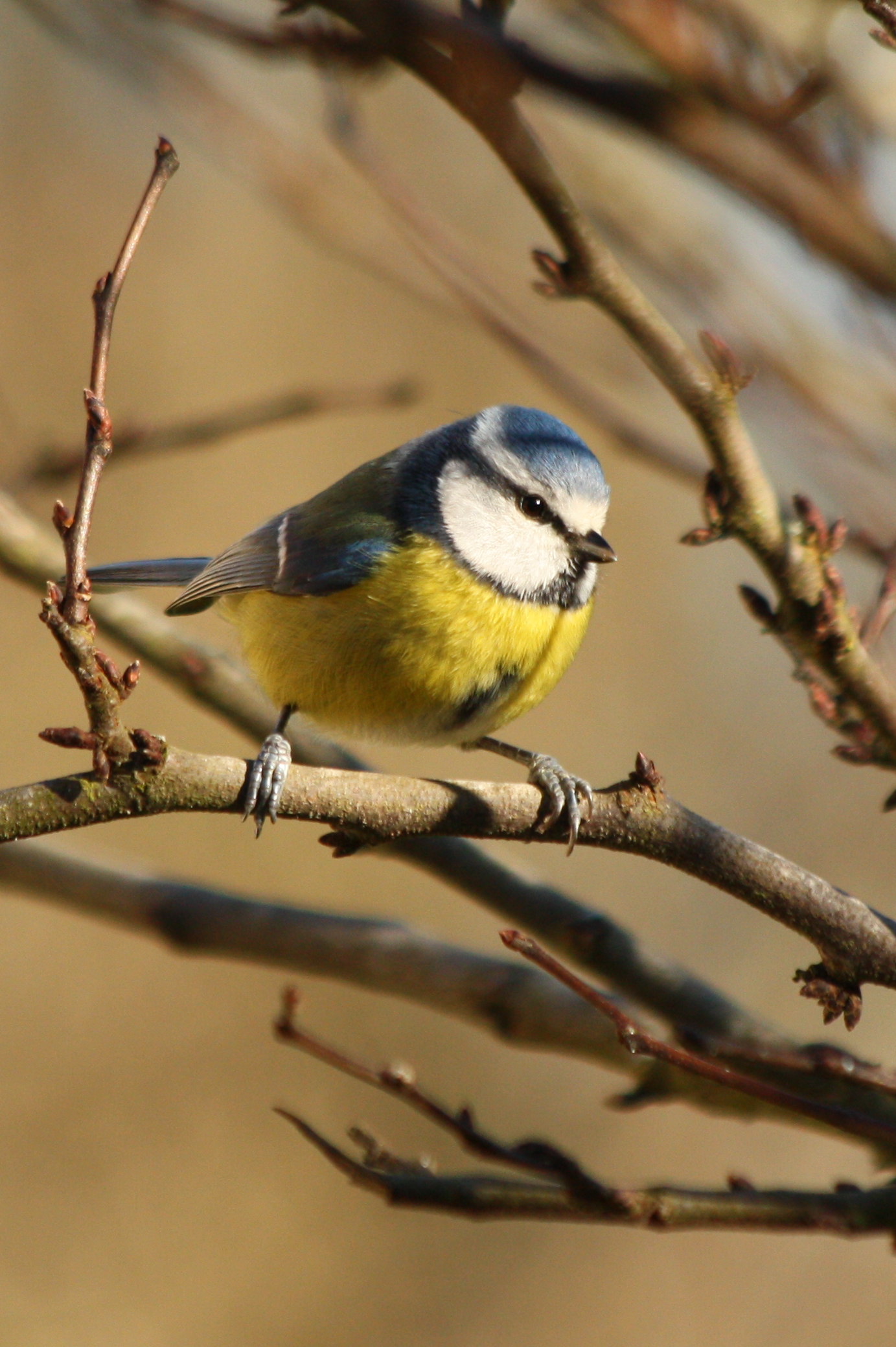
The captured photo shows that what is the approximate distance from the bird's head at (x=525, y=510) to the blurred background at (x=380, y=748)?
0.60 ft


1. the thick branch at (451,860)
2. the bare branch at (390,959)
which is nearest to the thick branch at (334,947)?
the bare branch at (390,959)

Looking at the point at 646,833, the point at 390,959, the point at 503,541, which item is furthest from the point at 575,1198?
the point at 503,541

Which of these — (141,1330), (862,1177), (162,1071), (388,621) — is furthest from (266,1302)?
(388,621)

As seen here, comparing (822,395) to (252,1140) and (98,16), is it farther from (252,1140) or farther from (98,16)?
(252,1140)

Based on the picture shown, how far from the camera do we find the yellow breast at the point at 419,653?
2.37 m

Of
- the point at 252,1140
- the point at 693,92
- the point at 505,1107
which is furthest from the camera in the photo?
the point at 505,1107

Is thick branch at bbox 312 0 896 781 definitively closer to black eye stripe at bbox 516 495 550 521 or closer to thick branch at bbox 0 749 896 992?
thick branch at bbox 0 749 896 992

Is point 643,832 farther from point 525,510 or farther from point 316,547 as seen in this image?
point 316,547

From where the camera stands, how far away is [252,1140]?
4809 mm

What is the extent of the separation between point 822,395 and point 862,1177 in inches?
157

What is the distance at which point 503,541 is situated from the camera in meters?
2.53

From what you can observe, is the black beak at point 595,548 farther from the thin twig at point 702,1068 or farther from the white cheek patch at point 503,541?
the thin twig at point 702,1068

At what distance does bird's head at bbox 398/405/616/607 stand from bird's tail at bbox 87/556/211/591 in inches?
26.4

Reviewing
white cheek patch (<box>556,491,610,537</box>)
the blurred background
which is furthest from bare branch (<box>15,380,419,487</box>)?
white cheek patch (<box>556,491,610,537</box>)
